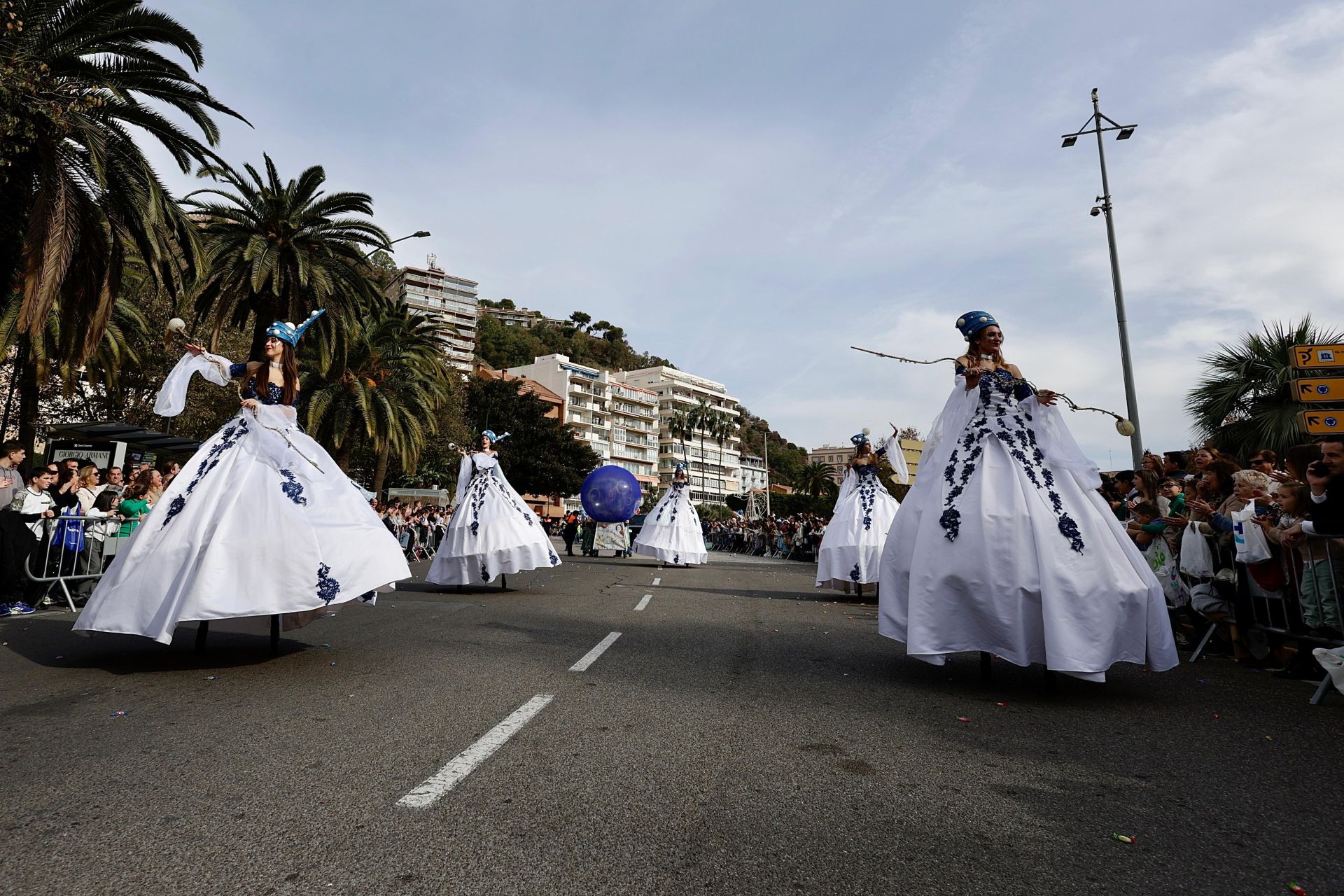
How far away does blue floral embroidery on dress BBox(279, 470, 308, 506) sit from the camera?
5.93 m

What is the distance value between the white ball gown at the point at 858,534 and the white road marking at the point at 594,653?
5680 mm

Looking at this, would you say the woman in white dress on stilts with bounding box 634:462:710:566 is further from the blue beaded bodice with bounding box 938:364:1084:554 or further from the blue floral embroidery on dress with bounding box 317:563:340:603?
the blue floral embroidery on dress with bounding box 317:563:340:603

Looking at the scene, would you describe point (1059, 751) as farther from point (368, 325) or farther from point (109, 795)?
point (368, 325)

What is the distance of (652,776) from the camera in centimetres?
339

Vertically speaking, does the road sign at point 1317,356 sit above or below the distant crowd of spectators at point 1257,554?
above

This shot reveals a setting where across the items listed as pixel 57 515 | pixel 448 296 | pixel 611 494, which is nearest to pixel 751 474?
pixel 448 296

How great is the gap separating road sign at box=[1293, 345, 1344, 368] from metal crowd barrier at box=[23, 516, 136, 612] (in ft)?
52.9

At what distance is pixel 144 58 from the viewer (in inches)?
531

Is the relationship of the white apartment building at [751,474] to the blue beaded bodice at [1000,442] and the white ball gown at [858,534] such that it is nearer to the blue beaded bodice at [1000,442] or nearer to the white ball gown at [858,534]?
the white ball gown at [858,534]

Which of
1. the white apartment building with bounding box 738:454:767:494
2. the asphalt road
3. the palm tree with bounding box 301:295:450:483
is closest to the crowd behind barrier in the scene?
the asphalt road

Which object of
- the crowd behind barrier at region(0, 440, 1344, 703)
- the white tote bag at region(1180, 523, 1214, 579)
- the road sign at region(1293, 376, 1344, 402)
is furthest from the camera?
the road sign at region(1293, 376, 1344, 402)

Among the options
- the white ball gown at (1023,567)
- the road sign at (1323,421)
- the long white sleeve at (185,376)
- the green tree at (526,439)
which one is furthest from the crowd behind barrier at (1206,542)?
the green tree at (526,439)

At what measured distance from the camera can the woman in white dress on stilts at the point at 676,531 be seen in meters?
20.9

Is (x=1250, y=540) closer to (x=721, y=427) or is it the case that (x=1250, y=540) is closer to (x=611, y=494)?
(x=611, y=494)
